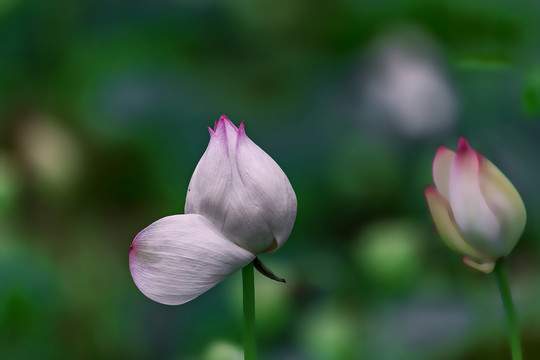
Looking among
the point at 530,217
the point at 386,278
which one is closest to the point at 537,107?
the point at 386,278

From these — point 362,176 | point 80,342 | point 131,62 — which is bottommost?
point 80,342

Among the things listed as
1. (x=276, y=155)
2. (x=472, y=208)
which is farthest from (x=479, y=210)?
(x=276, y=155)

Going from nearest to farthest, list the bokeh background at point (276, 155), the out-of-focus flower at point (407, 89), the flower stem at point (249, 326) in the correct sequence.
A: the flower stem at point (249, 326) < the bokeh background at point (276, 155) < the out-of-focus flower at point (407, 89)

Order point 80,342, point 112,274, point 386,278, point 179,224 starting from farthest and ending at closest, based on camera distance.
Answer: point 112,274 → point 80,342 → point 386,278 → point 179,224

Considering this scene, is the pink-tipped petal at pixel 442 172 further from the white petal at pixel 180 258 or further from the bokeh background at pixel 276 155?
the bokeh background at pixel 276 155

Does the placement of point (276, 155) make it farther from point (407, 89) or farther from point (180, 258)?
point (180, 258)

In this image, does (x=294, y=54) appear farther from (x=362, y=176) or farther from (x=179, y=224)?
(x=179, y=224)

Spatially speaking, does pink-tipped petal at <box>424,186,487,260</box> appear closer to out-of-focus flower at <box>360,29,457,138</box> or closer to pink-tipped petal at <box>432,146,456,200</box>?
pink-tipped petal at <box>432,146,456,200</box>

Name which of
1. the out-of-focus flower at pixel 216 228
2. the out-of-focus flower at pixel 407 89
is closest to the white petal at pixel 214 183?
the out-of-focus flower at pixel 216 228
